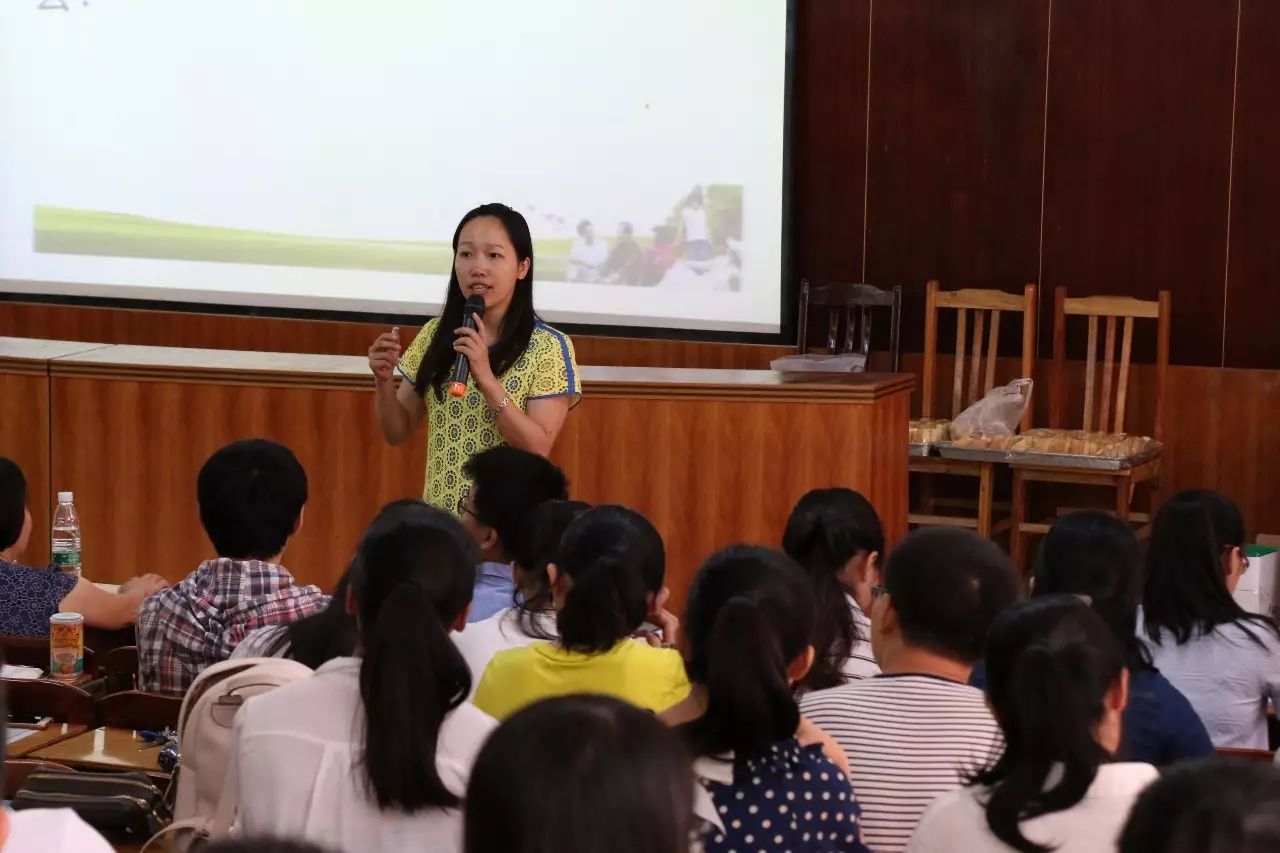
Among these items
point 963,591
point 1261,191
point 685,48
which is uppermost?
point 685,48

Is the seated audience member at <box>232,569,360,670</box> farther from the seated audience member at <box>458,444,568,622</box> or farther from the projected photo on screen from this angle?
the projected photo on screen

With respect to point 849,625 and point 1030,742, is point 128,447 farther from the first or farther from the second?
point 1030,742

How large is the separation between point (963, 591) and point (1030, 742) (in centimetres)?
46

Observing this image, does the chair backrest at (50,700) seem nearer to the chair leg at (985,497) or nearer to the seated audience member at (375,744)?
the seated audience member at (375,744)

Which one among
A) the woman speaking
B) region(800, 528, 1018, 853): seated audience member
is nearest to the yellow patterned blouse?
the woman speaking

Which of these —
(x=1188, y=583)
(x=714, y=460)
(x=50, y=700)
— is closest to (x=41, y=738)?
(x=50, y=700)

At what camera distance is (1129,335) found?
237 inches

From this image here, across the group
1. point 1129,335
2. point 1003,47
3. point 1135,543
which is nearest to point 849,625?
point 1135,543

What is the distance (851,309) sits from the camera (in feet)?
21.1

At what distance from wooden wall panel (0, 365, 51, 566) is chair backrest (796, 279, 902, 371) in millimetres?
3059

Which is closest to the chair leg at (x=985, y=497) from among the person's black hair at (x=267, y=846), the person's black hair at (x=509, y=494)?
the person's black hair at (x=509, y=494)

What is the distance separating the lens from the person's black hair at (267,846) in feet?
2.91

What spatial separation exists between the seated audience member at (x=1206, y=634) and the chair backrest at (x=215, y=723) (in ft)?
5.26

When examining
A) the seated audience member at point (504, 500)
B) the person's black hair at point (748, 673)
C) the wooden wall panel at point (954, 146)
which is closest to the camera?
the person's black hair at point (748, 673)
